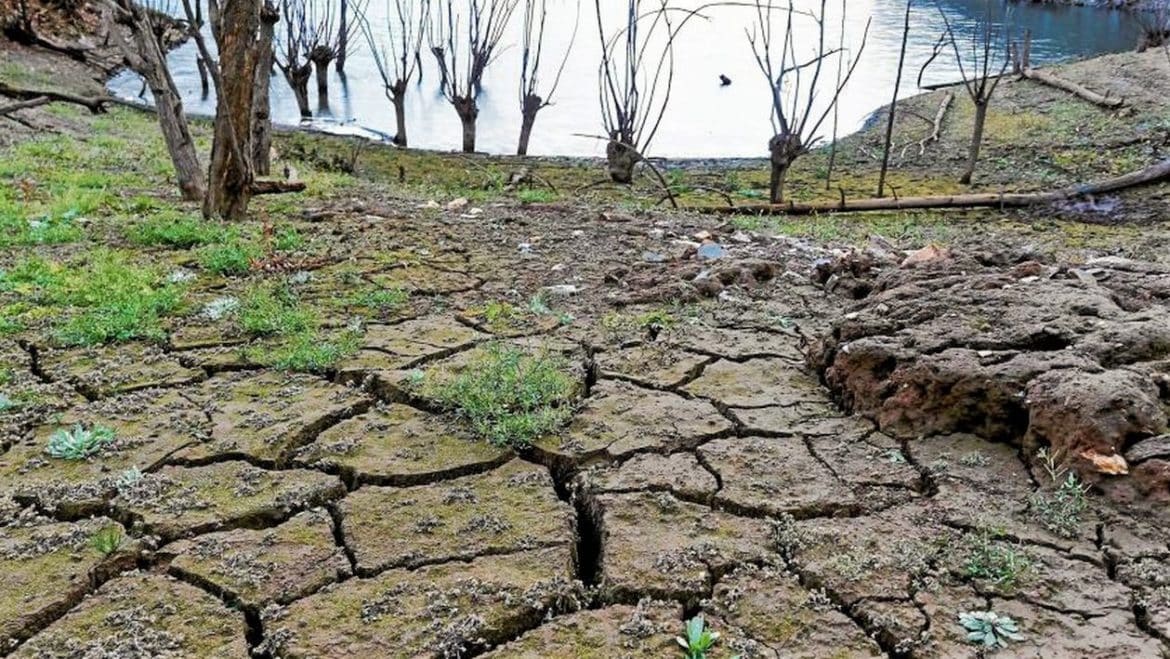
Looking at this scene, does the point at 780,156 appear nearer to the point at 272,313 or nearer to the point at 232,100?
the point at 232,100

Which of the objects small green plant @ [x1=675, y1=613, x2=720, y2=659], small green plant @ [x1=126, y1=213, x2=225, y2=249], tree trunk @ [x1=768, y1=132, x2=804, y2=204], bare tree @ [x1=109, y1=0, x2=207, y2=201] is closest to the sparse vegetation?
small green plant @ [x1=126, y1=213, x2=225, y2=249]

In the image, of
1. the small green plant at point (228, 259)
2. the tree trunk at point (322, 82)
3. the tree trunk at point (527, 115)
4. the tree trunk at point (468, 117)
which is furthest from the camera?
the tree trunk at point (322, 82)

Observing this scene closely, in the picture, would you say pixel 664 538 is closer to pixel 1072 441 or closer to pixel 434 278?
pixel 1072 441

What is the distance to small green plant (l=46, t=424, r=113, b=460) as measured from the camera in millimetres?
2994

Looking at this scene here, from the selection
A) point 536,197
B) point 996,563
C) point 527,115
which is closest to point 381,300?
point 996,563

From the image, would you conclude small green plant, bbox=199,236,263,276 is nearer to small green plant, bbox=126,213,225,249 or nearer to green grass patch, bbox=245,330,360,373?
small green plant, bbox=126,213,225,249

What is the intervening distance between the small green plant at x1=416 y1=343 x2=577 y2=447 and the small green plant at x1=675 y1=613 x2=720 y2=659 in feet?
3.51

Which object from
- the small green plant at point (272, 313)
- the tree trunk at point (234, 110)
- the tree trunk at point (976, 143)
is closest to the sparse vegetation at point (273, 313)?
the small green plant at point (272, 313)

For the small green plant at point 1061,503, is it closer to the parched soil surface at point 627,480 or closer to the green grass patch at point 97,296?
the parched soil surface at point 627,480

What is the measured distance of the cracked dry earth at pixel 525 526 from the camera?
2.24 meters

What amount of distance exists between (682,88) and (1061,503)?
18.2 metres

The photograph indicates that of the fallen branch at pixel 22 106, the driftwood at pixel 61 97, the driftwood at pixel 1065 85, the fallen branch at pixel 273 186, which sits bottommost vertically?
the fallen branch at pixel 273 186

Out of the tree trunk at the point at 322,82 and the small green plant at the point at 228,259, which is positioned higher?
the tree trunk at the point at 322,82

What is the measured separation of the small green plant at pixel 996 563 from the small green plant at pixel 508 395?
4.57 feet
